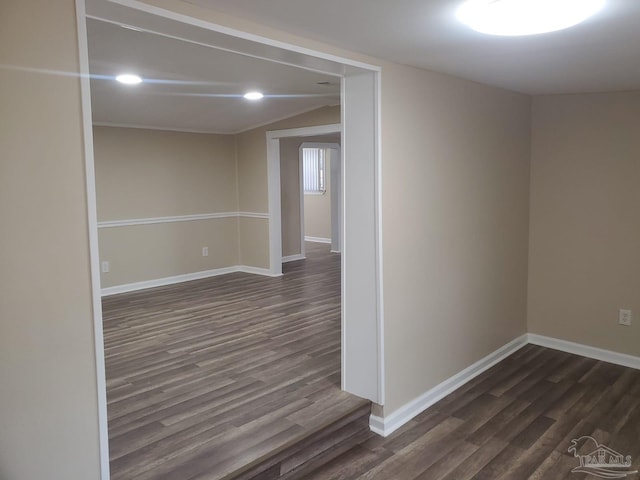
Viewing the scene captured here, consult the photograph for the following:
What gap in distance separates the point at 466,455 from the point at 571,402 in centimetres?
108

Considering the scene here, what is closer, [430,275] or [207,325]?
[430,275]

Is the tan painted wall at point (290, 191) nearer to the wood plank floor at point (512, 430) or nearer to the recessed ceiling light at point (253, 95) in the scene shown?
the recessed ceiling light at point (253, 95)

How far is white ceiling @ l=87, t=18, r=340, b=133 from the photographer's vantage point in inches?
126

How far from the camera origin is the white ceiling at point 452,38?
1.90 meters

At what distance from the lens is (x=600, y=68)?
2.99 meters

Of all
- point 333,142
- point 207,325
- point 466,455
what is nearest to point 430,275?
point 466,455

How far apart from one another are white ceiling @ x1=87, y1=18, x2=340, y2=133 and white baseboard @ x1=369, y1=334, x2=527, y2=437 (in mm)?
2473

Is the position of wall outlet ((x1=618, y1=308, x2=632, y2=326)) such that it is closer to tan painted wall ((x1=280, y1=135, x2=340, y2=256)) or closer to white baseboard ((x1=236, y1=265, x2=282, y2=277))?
white baseboard ((x1=236, y1=265, x2=282, y2=277))

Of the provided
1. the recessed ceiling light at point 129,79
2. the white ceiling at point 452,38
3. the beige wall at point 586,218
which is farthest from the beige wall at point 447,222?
the recessed ceiling light at point 129,79

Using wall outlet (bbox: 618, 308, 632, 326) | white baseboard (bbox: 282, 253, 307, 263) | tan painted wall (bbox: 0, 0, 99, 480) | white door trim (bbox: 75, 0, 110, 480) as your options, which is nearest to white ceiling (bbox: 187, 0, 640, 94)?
white door trim (bbox: 75, 0, 110, 480)

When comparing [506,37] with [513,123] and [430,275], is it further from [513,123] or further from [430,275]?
[513,123]

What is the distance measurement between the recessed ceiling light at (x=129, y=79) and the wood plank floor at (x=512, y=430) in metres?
3.21

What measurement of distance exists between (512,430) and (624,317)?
1684 mm

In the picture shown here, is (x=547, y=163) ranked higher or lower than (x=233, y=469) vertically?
higher
